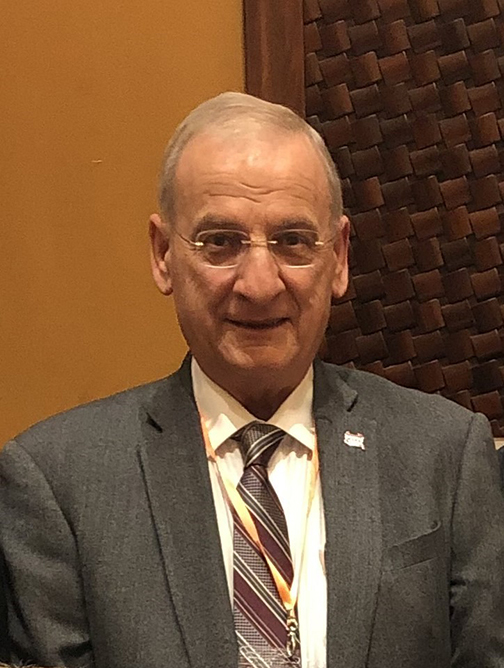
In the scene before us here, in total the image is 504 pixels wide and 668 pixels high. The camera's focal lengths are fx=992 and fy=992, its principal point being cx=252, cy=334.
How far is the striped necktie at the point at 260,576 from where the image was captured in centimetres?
121

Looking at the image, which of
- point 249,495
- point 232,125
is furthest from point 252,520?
point 232,125

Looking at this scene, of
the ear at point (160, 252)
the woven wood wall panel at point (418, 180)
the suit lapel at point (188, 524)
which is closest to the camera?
the suit lapel at point (188, 524)

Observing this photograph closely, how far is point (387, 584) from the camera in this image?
125 centimetres

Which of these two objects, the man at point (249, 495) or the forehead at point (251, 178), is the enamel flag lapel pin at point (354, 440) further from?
the forehead at point (251, 178)

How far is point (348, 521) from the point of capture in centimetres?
127

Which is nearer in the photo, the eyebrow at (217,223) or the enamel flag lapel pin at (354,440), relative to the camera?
the eyebrow at (217,223)

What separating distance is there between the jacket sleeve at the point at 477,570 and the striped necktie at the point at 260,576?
0.23 metres

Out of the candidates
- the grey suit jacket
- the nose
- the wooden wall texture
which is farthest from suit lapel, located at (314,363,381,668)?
the wooden wall texture

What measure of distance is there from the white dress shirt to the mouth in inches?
4.9

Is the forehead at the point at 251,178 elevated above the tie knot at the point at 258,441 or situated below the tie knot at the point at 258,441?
above

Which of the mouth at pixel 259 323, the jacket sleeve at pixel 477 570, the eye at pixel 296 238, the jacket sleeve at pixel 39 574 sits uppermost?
the eye at pixel 296 238

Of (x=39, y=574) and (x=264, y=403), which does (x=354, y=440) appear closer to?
(x=264, y=403)

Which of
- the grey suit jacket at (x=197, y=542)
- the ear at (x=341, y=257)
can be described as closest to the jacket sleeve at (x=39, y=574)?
the grey suit jacket at (x=197, y=542)

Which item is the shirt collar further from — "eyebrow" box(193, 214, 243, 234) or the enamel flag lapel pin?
"eyebrow" box(193, 214, 243, 234)
